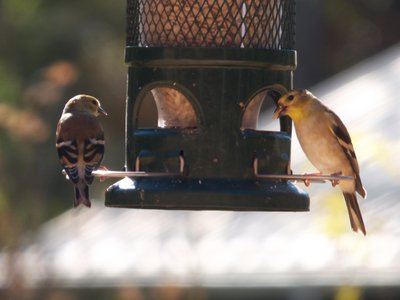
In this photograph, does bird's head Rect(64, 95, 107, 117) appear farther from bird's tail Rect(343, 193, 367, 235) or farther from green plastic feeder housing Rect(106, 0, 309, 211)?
bird's tail Rect(343, 193, 367, 235)

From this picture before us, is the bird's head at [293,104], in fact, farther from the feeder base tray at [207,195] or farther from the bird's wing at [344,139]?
the feeder base tray at [207,195]

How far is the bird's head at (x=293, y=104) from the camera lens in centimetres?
766

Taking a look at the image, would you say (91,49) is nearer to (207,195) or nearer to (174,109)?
(174,109)

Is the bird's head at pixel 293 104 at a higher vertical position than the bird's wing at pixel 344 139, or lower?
higher

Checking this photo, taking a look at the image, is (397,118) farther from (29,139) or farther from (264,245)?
(29,139)

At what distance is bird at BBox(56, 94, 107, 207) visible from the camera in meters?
8.02

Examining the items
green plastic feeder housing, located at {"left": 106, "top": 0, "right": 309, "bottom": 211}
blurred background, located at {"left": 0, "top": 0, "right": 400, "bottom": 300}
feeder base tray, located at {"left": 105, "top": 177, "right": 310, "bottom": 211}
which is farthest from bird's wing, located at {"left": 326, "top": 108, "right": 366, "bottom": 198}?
blurred background, located at {"left": 0, "top": 0, "right": 400, "bottom": 300}

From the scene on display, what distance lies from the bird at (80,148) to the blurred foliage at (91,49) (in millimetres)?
8405

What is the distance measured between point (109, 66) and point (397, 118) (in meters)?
13.7

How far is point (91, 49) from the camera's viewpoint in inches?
1203

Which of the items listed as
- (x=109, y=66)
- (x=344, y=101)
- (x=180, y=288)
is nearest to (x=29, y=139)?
(x=180, y=288)

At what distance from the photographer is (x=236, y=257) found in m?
15.7

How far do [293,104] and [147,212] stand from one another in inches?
446

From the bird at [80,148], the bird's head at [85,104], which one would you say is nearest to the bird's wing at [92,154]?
the bird at [80,148]
